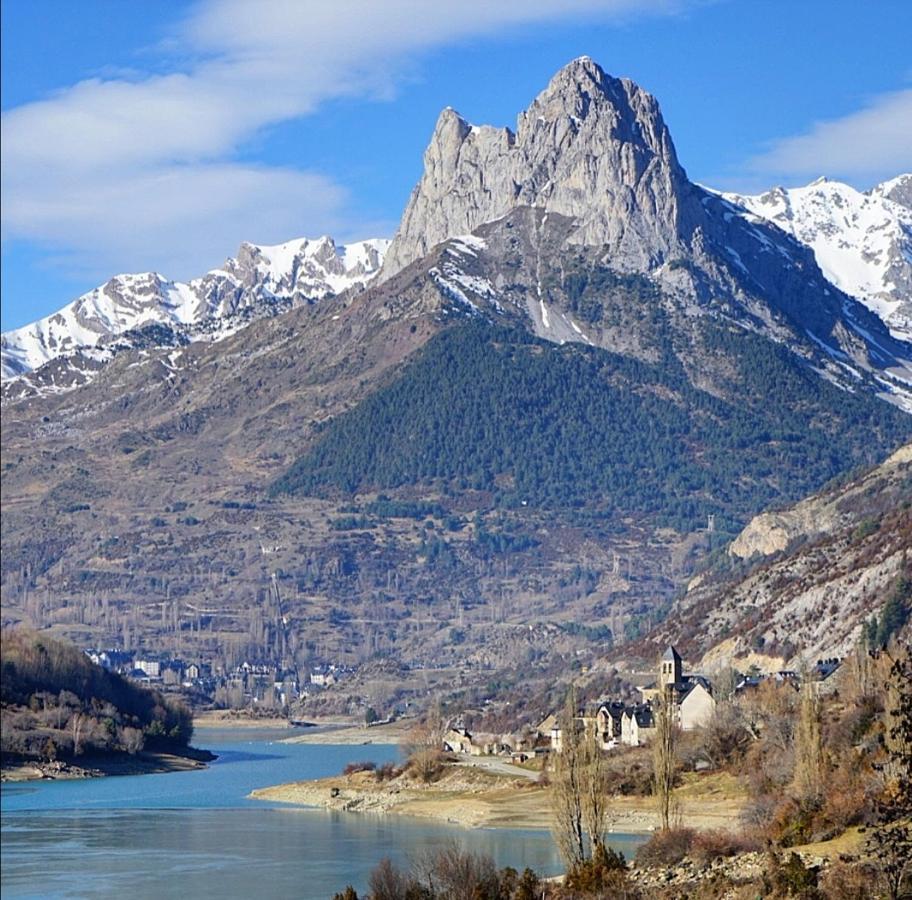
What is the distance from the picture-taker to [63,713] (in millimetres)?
182875

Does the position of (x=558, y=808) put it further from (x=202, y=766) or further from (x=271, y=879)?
(x=202, y=766)

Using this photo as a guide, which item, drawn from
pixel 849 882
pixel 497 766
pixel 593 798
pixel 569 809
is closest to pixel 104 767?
pixel 497 766

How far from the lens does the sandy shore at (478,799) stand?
102m

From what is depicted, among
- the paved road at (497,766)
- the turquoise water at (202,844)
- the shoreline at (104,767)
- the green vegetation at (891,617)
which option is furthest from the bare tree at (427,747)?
the green vegetation at (891,617)

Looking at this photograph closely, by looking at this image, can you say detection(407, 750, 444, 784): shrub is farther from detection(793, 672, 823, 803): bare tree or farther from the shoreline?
detection(793, 672, 823, 803): bare tree

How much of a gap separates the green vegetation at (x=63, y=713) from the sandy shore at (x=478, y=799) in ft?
115

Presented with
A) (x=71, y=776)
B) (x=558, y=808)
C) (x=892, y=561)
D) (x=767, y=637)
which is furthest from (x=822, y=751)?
(x=71, y=776)

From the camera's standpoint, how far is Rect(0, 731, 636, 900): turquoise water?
3713 inches

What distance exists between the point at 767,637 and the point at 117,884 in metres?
81.7

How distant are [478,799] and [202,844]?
18.3 m

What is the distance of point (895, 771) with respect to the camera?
6431 centimetres

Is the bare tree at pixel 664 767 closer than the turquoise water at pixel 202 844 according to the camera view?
Yes

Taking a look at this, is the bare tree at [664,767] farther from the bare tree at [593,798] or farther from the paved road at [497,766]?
the paved road at [497,766]

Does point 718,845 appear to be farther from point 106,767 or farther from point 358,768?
point 106,767
